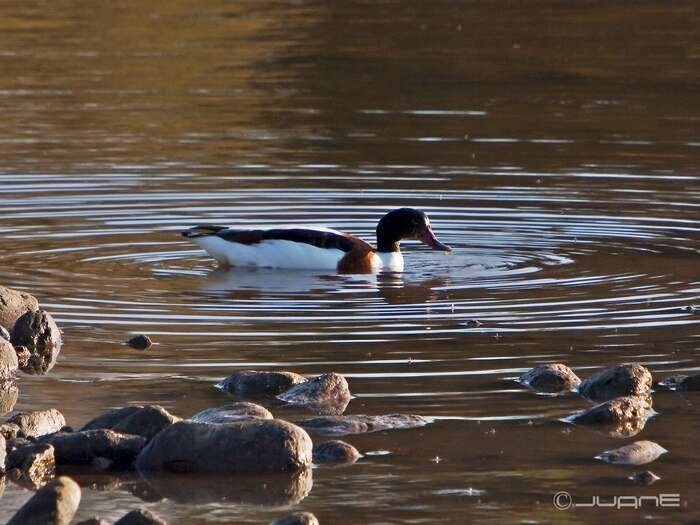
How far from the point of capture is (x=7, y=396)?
9.58 metres

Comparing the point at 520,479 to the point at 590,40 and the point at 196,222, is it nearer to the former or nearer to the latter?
the point at 196,222

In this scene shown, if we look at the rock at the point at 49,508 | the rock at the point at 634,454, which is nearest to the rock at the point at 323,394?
the rock at the point at 634,454

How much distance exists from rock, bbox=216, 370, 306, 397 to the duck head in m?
5.06

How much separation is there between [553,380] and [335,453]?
73.6 inches

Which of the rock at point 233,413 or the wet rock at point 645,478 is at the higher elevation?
the rock at point 233,413

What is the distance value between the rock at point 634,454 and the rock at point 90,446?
2312mm

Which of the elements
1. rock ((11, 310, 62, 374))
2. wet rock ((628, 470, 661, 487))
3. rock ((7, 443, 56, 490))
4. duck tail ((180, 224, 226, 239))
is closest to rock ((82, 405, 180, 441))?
rock ((7, 443, 56, 490))

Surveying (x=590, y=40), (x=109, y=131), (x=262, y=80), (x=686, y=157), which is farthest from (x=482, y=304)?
(x=590, y=40)

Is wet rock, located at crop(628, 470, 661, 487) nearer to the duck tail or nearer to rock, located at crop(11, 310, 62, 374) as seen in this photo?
rock, located at crop(11, 310, 62, 374)

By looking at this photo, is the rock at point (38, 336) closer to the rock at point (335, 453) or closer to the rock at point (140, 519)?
the rock at point (335, 453)

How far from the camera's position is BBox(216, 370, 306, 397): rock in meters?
9.41

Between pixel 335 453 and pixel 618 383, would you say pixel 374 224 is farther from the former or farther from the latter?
pixel 335 453

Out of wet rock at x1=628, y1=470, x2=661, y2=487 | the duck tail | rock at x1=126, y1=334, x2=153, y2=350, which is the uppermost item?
the duck tail

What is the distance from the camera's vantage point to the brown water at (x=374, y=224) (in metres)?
8.12
